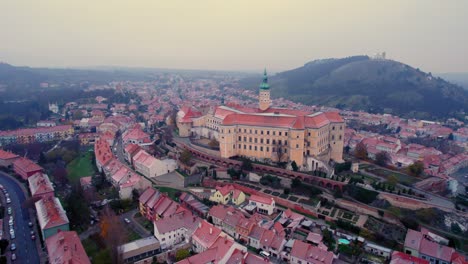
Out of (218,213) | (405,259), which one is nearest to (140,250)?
(218,213)

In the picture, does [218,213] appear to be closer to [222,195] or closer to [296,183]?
A: [222,195]

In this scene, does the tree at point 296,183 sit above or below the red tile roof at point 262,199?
above

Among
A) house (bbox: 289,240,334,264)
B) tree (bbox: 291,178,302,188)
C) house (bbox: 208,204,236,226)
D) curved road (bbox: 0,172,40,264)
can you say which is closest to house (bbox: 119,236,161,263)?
house (bbox: 208,204,236,226)

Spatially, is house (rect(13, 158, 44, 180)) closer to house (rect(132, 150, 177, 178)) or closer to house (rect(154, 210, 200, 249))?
house (rect(132, 150, 177, 178))

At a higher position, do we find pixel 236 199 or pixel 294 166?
pixel 294 166

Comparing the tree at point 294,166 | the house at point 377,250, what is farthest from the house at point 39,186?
the house at point 377,250

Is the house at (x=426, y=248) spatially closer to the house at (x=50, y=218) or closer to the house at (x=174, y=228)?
the house at (x=174, y=228)
